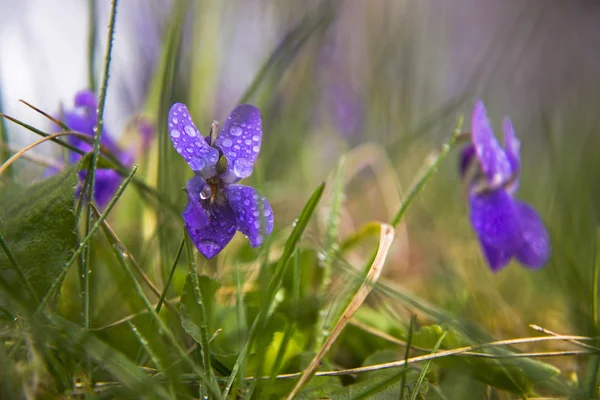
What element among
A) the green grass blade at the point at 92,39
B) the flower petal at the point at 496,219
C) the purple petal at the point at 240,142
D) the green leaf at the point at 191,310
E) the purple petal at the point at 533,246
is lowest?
the purple petal at the point at 533,246

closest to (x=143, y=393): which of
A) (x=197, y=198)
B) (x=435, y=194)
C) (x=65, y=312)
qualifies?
(x=197, y=198)

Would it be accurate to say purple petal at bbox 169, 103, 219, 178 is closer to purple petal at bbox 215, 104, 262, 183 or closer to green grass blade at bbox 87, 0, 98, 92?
purple petal at bbox 215, 104, 262, 183

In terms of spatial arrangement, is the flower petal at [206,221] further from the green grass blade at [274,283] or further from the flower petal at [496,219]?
the flower petal at [496,219]

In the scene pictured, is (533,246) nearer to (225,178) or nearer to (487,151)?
(487,151)

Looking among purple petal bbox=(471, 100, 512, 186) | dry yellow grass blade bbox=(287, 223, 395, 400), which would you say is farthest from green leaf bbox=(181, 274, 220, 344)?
purple petal bbox=(471, 100, 512, 186)

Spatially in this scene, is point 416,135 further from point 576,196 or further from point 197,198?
point 197,198

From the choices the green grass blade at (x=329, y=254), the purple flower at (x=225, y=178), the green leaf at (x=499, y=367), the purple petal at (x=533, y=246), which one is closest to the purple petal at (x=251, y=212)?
the purple flower at (x=225, y=178)

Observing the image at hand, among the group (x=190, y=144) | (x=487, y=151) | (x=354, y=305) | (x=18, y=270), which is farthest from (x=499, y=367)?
(x=18, y=270)
